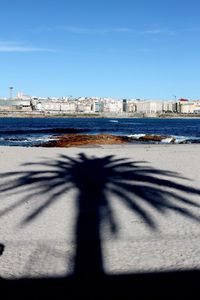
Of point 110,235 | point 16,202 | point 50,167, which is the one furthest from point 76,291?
point 50,167

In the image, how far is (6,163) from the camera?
17.7 m

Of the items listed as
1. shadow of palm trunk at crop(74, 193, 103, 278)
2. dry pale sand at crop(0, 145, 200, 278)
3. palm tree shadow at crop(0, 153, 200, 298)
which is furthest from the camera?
palm tree shadow at crop(0, 153, 200, 298)

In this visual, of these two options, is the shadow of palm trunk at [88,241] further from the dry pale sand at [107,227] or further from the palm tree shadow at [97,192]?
the dry pale sand at [107,227]

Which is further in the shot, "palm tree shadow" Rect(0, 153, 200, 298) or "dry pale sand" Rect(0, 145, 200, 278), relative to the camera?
"palm tree shadow" Rect(0, 153, 200, 298)

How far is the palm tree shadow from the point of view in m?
6.75

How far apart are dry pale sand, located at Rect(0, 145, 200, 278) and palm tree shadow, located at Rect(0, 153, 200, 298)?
0.03 m

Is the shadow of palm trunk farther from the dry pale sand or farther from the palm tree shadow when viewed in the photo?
the dry pale sand

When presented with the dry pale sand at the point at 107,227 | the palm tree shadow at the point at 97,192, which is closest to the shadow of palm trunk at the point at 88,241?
the palm tree shadow at the point at 97,192

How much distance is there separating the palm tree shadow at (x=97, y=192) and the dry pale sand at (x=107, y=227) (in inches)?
1.1

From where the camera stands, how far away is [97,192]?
11.1 metres

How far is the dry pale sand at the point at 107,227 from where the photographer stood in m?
5.83

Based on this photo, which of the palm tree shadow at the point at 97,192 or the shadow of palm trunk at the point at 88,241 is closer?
the shadow of palm trunk at the point at 88,241

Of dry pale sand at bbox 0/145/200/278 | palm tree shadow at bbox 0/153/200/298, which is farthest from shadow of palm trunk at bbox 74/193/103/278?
dry pale sand at bbox 0/145/200/278

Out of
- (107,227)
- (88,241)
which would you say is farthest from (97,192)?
(88,241)
